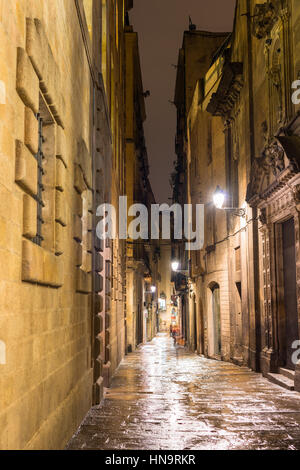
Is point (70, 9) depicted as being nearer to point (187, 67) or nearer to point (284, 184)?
point (284, 184)

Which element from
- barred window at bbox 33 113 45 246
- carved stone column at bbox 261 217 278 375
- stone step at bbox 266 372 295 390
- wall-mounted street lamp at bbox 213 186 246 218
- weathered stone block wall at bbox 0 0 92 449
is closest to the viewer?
weathered stone block wall at bbox 0 0 92 449

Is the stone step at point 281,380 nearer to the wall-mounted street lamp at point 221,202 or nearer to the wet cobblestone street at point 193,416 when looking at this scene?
the wet cobblestone street at point 193,416

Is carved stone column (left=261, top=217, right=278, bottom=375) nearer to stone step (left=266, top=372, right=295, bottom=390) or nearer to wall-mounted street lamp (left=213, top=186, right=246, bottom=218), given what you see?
stone step (left=266, top=372, right=295, bottom=390)

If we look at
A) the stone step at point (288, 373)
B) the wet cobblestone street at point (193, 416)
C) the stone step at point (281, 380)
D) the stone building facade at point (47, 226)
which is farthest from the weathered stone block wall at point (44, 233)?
the stone step at point (288, 373)

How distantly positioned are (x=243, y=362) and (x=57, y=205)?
12.9 metres

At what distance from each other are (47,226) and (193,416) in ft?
15.0

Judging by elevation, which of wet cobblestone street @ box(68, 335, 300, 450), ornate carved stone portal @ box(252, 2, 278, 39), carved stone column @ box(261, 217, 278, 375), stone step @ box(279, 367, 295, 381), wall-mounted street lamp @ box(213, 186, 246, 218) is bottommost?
wet cobblestone street @ box(68, 335, 300, 450)

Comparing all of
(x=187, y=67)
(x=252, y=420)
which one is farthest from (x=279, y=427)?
(x=187, y=67)

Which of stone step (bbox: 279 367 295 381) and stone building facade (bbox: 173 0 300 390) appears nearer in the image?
stone step (bbox: 279 367 295 381)

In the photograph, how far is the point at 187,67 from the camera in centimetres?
3847

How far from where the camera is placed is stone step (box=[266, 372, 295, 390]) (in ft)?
39.1

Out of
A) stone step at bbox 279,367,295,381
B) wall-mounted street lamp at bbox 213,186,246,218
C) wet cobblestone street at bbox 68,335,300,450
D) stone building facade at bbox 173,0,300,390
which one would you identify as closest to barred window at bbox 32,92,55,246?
wet cobblestone street at bbox 68,335,300,450

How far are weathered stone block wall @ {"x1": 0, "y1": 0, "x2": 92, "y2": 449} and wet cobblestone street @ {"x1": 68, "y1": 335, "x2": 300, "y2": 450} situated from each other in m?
0.67

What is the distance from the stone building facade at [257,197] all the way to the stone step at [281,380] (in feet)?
0.08
